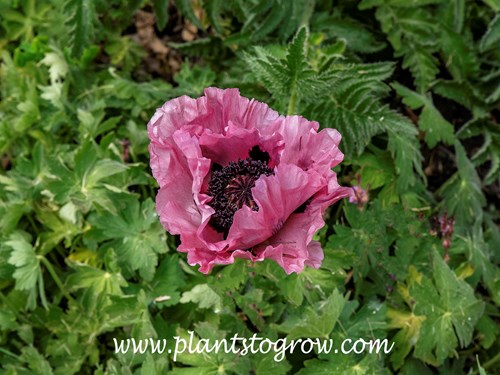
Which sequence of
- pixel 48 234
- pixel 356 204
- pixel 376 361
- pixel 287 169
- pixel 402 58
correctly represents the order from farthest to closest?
pixel 402 58 → pixel 48 234 → pixel 356 204 → pixel 376 361 → pixel 287 169

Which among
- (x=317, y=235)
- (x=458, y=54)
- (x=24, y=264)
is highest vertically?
(x=458, y=54)

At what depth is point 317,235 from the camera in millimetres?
1938

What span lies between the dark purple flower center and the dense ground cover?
0.93 feet

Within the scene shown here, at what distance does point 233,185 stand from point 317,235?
0.47 meters

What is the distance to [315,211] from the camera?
4.80 feet

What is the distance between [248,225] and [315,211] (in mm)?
153

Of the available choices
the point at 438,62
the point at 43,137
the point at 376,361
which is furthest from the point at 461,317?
the point at 43,137

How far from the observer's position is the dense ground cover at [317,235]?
1.89 metres

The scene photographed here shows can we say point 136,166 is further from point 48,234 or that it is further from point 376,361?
point 376,361

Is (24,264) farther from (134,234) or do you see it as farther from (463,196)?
(463,196)

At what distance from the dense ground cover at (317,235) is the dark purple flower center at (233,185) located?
28 centimetres

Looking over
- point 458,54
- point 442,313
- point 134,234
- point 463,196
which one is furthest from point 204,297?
point 458,54

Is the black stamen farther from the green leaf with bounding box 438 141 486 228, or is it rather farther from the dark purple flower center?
the green leaf with bounding box 438 141 486 228

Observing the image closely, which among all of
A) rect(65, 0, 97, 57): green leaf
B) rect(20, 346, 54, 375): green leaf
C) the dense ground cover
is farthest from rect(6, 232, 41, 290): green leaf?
rect(65, 0, 97, 57): green leaf
